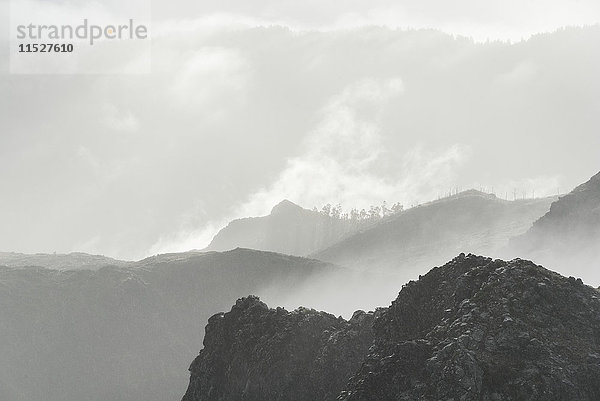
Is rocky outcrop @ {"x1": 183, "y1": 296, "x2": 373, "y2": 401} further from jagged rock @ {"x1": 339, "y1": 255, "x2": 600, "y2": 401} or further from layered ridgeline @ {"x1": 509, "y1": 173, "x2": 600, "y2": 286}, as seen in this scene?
layered ridgeline @ {"x1": 509, "y1": 173, "x2": 600, "y2": 286}

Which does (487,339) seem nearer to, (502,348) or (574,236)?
(502,348)

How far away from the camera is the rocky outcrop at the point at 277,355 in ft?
193

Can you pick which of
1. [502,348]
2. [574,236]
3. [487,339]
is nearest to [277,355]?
[487,339]

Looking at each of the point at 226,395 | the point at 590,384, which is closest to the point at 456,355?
the point at 590,384

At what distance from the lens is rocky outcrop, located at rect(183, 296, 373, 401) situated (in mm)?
58719

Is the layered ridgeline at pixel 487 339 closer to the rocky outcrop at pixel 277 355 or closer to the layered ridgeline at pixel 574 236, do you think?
the rocky outcrop at pixel 277 355

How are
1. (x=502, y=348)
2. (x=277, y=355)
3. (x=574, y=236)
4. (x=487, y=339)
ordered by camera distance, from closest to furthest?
(x=502, y=348) < (x=487, y=339) < (x=277, y=355) < (x=574, y=236)

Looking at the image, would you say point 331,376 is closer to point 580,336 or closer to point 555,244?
point 580,336

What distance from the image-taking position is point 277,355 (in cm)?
6316

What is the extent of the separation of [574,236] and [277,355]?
137158 mm

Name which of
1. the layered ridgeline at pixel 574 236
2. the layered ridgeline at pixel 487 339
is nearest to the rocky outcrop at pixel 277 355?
the layered ridgeline at pixel 487 339

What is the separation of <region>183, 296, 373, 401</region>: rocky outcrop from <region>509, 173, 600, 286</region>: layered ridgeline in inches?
4372

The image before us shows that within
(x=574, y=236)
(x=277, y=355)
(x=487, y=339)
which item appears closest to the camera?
(x=487, y=339)

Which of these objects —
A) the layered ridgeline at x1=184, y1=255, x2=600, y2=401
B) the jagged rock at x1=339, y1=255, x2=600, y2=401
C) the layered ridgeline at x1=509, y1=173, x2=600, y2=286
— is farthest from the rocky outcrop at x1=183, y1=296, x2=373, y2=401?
the layered ridgeline at x1=509, y1=173, x2=600, y2=286
